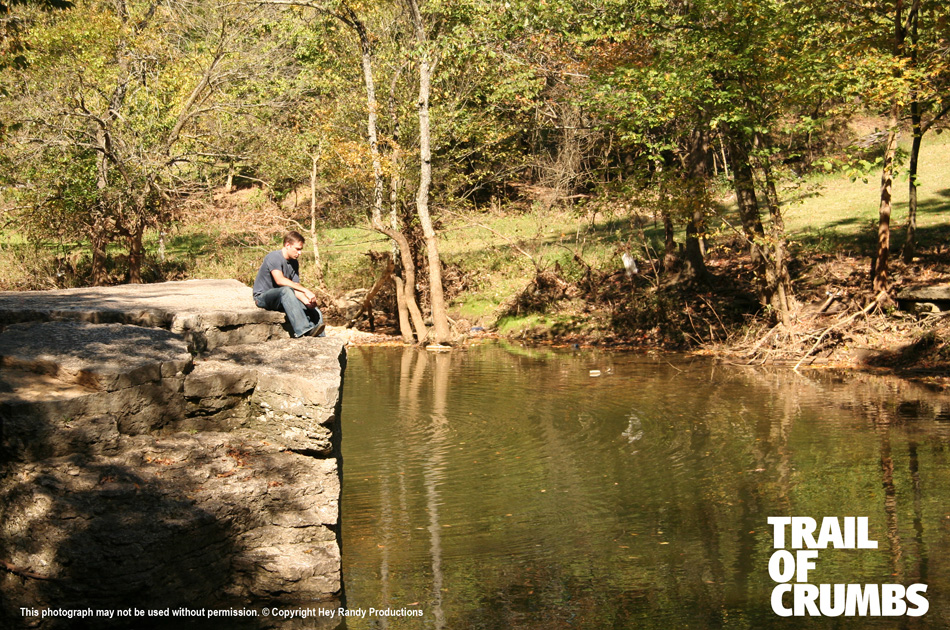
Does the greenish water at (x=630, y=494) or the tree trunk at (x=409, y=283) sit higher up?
the tree trunk at (x=409, y=283)

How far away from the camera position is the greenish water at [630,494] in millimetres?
6688

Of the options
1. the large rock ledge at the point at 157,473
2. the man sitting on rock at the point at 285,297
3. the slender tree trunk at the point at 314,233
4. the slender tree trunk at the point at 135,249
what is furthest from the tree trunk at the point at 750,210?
the slender tree trunk at the point at 135,249

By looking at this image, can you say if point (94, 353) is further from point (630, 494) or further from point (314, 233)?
point (314, 233)

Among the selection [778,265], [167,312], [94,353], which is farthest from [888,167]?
[94,353]

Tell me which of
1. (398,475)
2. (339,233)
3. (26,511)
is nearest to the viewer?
(26,511)

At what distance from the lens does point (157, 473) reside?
674 cm

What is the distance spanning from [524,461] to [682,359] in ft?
28.5

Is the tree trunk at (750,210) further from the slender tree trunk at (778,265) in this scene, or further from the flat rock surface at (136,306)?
the flat rock surface at (136,306)

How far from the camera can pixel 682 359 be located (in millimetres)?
18625

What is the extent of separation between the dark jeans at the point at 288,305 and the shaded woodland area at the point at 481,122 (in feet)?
29.0

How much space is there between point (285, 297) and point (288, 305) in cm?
10

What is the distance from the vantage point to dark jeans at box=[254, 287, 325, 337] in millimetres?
10148

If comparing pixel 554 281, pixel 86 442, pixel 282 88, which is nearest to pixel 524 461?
pixel 86 442

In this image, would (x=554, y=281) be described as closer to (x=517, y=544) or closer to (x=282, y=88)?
(x=282, y=88)
